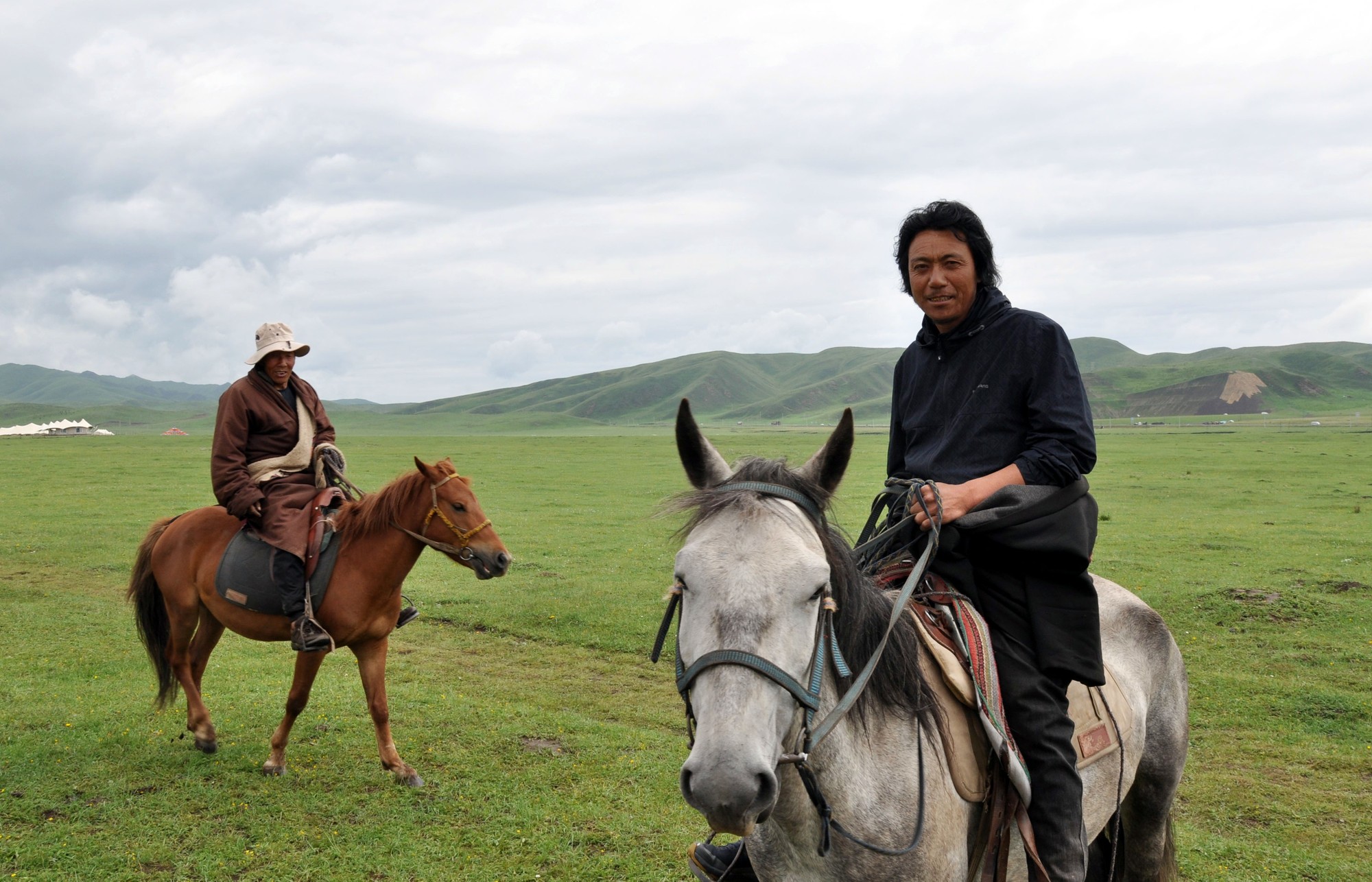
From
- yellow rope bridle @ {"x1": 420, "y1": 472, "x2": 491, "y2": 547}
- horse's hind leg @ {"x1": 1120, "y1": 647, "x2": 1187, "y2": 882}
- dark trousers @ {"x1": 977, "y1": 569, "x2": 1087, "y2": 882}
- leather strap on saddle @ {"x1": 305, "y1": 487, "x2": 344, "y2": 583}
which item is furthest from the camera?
yellow rope bridle @ {"x1": 420, "y1": 472, "x2": 491, "y2": 547}

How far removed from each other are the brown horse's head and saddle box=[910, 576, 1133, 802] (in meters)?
4.81

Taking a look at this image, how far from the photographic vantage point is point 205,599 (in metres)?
7.35

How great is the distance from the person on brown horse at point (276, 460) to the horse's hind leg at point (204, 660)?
4.28ft

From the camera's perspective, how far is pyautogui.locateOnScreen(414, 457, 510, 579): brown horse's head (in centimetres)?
724

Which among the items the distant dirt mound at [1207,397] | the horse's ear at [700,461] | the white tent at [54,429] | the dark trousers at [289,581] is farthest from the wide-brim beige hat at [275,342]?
the distant dirt mound at [1207,397]

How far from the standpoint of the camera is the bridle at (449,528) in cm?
722

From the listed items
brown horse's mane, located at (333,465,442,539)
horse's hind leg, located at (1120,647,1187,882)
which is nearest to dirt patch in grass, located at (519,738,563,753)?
brown horse's mane, located at (333,465,442,539)

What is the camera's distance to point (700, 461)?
2.76 metres

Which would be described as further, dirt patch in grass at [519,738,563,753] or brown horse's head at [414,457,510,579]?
dirt patch in grass at [519,738,563,753]

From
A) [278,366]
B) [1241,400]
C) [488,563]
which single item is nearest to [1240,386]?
[1241,400]

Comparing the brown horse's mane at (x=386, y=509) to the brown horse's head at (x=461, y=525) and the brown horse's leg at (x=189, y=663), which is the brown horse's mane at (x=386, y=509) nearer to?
the brown horse's head at (x=461, y=525)

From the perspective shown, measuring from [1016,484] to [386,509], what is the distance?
5.74m

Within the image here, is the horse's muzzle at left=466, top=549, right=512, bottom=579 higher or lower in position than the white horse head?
lower

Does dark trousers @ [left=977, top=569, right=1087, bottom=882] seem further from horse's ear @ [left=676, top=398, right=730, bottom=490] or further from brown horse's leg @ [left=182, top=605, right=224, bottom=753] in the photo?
brown horse's leg @ [left=182, top=605, right=224, bottom=753]
